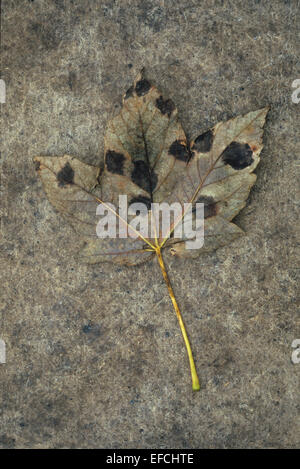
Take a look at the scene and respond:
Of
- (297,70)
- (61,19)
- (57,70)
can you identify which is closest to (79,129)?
(57,70)

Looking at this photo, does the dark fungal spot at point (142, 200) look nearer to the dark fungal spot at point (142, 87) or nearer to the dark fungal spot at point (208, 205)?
the dark fungal spot at point (208, 205)

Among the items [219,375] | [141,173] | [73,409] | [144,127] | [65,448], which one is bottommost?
[65,448]

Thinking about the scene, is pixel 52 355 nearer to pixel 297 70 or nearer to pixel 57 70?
pixel 57 70

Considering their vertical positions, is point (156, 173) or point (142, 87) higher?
point (142, 87)

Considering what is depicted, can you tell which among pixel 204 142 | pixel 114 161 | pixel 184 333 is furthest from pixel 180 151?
pixel 184 333

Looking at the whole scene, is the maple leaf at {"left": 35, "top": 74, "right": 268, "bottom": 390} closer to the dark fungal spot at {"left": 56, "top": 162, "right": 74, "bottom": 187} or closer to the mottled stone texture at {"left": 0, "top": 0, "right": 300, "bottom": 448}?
the dark fungal spot at {"left": 56, "top": 162, "right": 74, "bottom": 187}

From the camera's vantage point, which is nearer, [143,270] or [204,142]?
[204,142]

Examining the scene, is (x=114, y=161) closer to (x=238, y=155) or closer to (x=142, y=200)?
(x=142, y=200)
